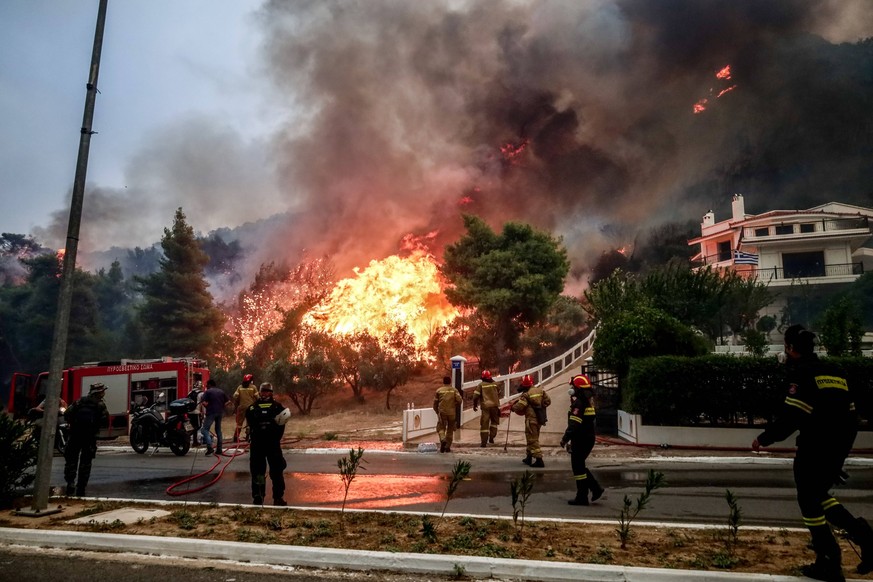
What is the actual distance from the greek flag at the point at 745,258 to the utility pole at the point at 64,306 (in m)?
44.6

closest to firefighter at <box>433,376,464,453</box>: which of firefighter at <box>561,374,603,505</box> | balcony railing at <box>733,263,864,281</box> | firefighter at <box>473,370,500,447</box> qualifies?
firefighter at <box>473,370,500,447</box>

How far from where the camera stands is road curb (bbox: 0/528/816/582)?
4.39 metres

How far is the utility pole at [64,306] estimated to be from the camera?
22.3 ft

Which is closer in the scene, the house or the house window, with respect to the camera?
the house

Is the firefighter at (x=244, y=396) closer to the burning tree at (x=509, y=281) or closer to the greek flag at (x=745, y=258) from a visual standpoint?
the burning tree at (x=509, y=281)

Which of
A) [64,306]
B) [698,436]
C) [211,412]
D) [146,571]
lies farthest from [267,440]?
[698,436]

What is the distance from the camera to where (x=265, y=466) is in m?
7.71

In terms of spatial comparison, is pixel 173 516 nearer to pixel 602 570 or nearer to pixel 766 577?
pixel 602 570

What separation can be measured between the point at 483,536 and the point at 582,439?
8.63 feet

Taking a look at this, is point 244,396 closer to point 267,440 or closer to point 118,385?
point 267,440

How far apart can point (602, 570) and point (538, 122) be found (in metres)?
71.0

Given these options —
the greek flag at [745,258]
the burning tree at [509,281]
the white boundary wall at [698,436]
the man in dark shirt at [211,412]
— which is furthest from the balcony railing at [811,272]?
the man in dark shirt at [211,412]

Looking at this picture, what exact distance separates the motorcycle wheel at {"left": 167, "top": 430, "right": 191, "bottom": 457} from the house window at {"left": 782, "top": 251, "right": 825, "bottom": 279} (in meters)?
43.7

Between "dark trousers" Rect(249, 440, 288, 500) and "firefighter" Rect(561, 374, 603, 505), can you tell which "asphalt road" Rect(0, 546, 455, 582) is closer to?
"dark trousers" Rect(249, 440, 288, 500)
